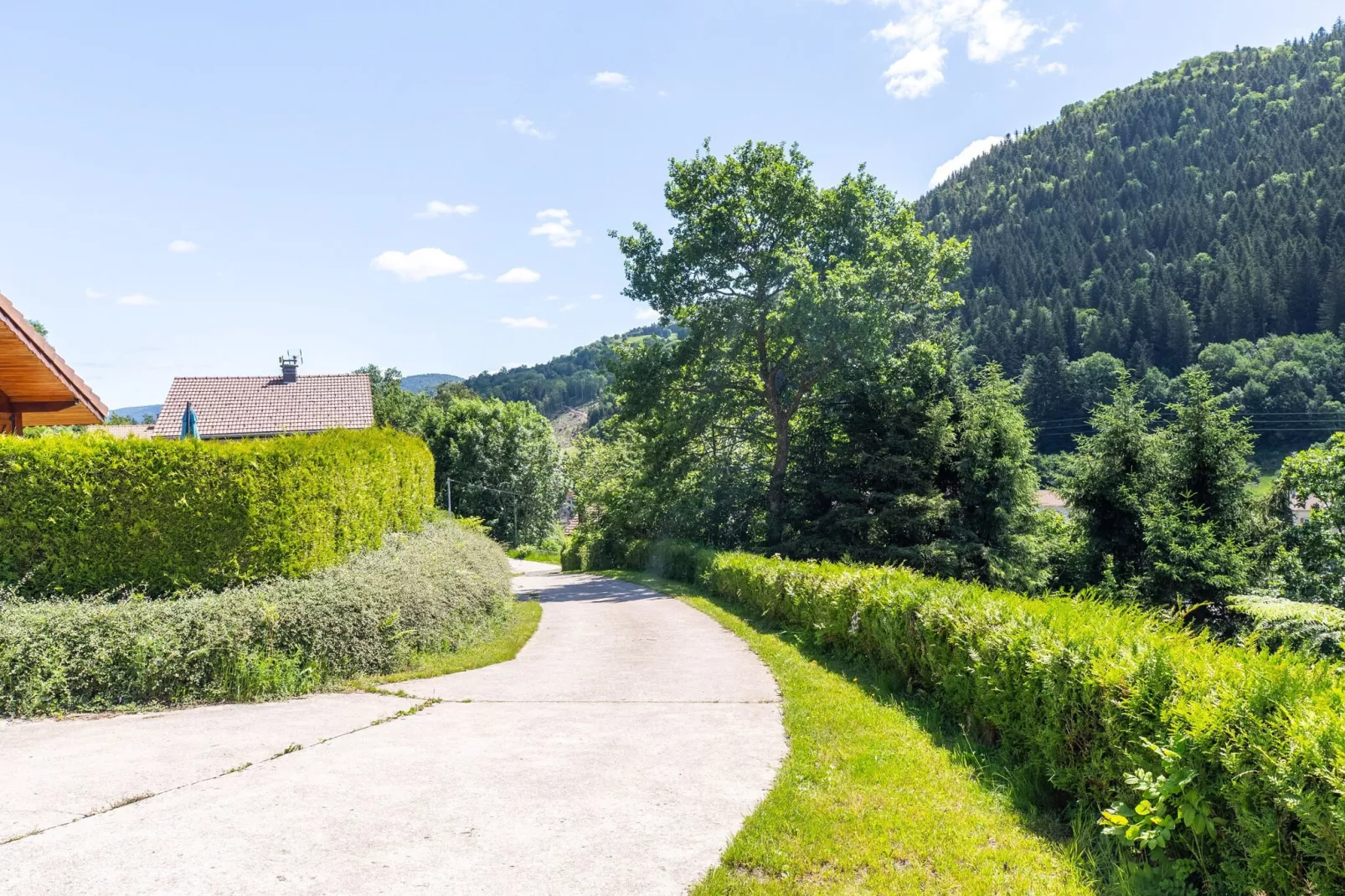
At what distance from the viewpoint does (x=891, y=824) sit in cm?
484

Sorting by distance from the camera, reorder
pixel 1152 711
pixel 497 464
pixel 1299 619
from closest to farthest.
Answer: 1. pixel 1152 711
2. pixel 1299 619
3. pixel 497 464

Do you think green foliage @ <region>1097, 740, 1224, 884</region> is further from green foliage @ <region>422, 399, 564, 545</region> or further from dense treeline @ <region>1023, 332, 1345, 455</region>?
dense treeline @ <region>1023, 332, 1345, 455</region>

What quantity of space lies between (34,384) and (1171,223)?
15489 centimetres

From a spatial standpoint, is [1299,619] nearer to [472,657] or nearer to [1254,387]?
[472,657]

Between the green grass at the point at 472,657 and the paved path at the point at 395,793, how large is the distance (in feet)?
1.64

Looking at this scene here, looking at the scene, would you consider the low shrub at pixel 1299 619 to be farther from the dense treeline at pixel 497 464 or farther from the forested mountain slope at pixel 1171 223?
the dense treeline at pixel 497 464

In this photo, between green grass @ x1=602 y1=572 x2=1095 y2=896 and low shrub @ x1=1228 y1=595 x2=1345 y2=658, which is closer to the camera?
green grass @ x1=602 y1=572 x2=1095 y2=896

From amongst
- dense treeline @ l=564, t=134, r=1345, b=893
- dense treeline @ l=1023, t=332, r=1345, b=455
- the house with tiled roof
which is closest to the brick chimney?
the house with tiled roof

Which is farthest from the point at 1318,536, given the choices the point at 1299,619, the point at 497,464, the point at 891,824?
the point at 497,464

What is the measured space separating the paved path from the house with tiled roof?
90.2 ft

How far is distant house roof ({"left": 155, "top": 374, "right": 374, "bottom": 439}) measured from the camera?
3266 cm

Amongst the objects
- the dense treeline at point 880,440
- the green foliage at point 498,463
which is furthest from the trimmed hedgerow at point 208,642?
the green foliage at point 498,463

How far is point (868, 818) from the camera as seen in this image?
16.1 feet

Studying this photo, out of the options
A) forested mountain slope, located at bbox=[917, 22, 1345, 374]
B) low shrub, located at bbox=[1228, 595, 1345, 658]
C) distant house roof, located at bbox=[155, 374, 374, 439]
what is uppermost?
forested mountain slope, located at bbox=[917, 22, 1345, 374]
